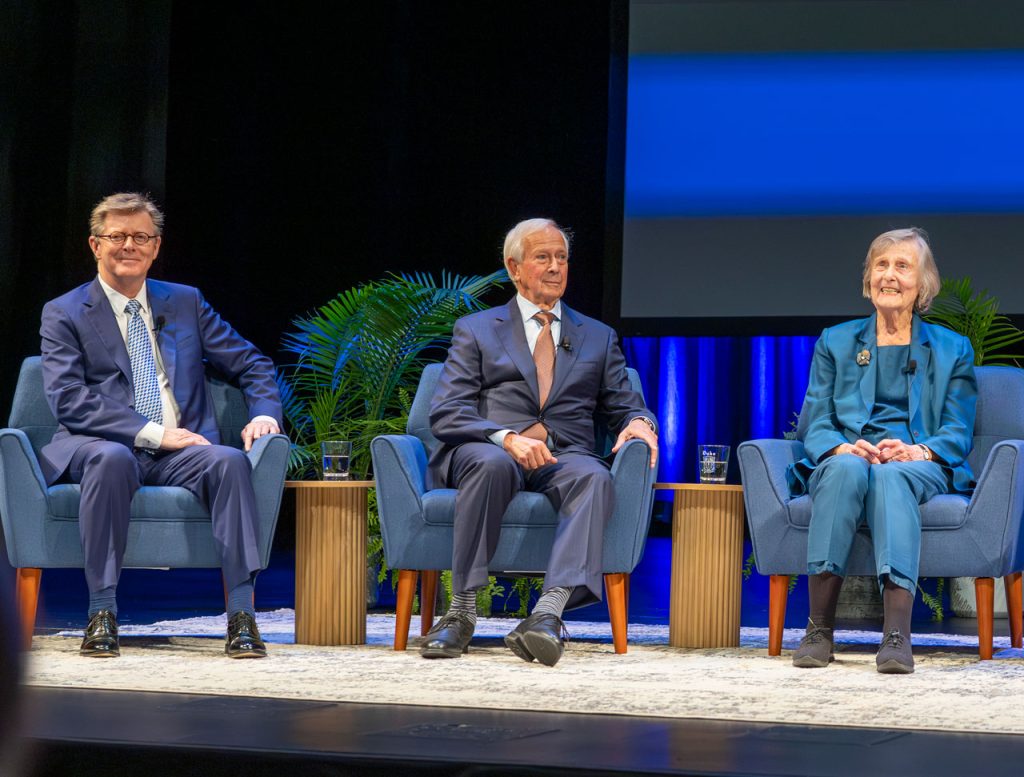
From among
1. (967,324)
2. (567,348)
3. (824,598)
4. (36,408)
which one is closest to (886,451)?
(824,598)

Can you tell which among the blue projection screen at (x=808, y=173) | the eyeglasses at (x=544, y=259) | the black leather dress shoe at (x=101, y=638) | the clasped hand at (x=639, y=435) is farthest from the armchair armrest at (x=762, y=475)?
the blue projection screen at (x=808, y=173)

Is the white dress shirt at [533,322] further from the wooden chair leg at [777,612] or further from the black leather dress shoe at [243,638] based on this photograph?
the black leather dress shoe at [243,638]

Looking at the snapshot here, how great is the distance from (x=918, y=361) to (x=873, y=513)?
58cm

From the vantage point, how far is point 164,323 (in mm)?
4008

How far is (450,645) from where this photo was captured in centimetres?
350

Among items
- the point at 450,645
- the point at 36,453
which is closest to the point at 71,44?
the point at 36,453

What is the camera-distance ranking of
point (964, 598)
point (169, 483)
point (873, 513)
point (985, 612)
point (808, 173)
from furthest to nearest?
point (808, 173)
point (964, 598)
point (169, 483)
point (985, 612)
point (873, 513)

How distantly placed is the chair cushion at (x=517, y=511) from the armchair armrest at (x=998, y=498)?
109cm

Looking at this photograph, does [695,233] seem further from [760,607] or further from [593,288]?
[760,607]

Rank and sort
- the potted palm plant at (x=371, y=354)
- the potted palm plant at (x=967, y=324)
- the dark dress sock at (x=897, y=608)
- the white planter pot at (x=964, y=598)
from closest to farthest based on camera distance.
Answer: the dark dress sock at (x=897, y=608)
the potted palm plant at (x=371, y=354)
the potted palm plant at (x=967, y=324)
the white planter pot at (x=964, y=598)

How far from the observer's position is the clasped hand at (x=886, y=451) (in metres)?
3.63

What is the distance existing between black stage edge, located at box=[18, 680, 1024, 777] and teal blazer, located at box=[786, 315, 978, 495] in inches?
58.2

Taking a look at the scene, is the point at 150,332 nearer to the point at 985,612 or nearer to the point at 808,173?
the point at 985,612

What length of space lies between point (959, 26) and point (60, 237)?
478 cm
